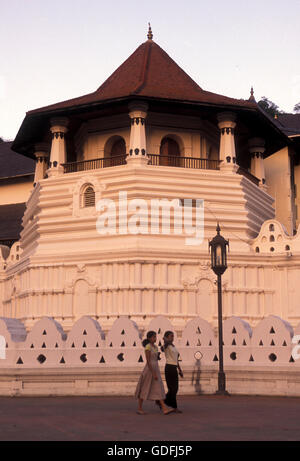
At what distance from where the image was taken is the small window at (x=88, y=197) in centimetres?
2819

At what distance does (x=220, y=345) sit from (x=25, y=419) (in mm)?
6603

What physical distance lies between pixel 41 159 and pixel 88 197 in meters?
6.37

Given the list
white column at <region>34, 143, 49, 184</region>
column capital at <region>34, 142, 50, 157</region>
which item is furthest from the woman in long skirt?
column capital at <region>34, 142, 50, 157</region>

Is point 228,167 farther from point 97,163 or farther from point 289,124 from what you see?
point 289,124

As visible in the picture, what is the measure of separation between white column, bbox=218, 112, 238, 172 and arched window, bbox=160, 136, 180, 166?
77.8 inches

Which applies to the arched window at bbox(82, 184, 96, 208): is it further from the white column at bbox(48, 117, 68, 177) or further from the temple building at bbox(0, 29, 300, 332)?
the white column at bbox(48, 117, 68, 177)

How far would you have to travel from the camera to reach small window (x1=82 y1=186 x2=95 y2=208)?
2819 centimetres

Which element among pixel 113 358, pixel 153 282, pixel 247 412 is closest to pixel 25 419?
pixel 247 412

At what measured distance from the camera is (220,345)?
18141 millimetres

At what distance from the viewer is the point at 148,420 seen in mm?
12844

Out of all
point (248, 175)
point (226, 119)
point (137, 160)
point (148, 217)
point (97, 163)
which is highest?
point (226, 119)
